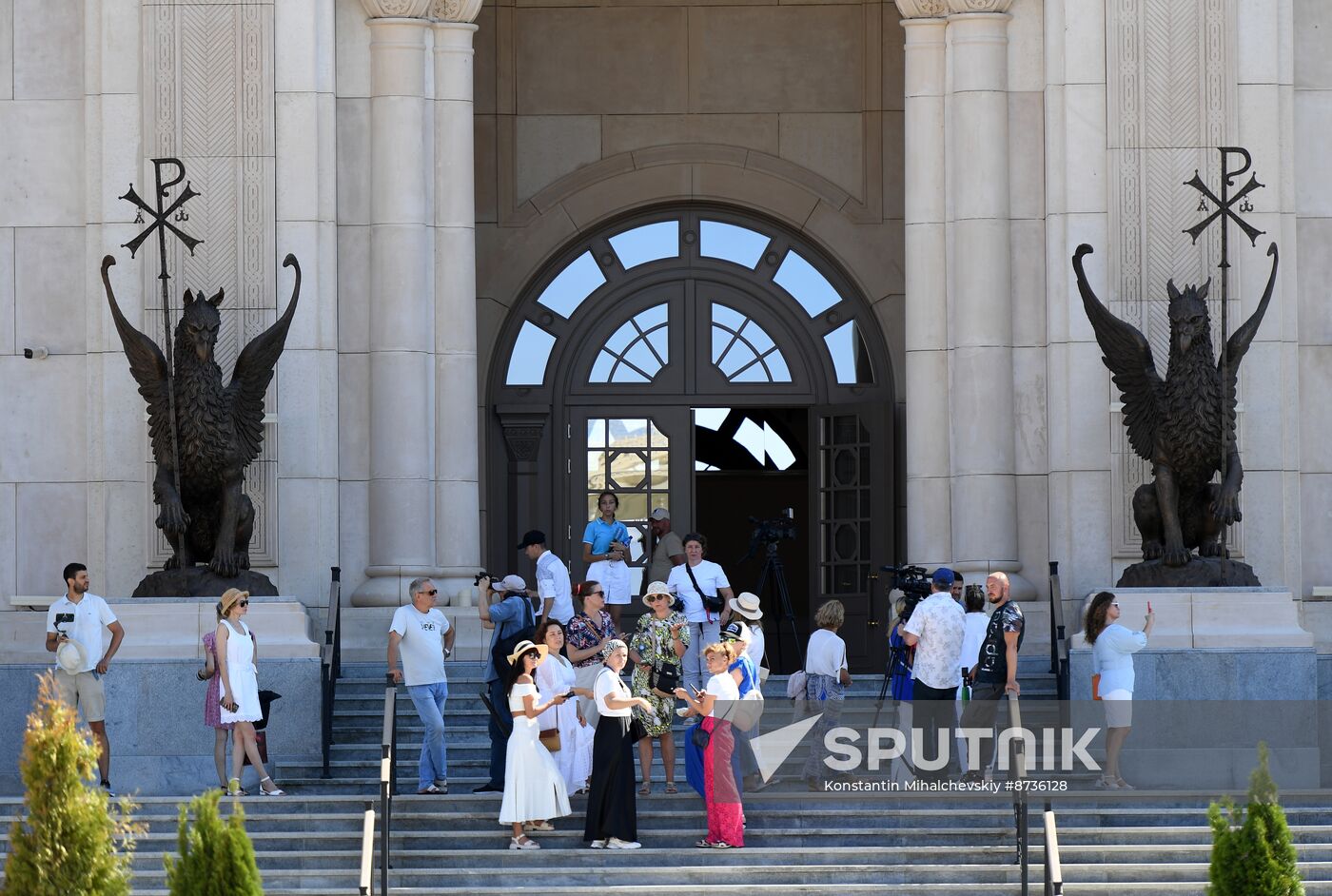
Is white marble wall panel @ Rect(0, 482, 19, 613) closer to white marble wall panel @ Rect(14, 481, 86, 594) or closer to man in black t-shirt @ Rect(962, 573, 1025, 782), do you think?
white marble wall panel @ Rect(14, 481, 86, 594)

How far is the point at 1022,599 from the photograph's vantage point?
2167cm

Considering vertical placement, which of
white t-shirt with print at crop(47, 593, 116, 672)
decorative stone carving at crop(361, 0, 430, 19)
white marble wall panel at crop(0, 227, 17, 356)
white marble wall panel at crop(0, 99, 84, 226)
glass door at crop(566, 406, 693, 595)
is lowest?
white t-shirt with print at crop(47, 593, 116, 672)

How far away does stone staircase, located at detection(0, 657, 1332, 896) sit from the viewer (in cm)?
1578

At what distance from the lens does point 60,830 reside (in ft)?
42.9

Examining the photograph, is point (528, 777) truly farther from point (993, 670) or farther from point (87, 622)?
point (87, 622)

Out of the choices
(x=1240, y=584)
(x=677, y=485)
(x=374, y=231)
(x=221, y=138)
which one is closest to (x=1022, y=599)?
(x=1240, y=584)

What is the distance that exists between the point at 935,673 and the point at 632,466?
8.87m

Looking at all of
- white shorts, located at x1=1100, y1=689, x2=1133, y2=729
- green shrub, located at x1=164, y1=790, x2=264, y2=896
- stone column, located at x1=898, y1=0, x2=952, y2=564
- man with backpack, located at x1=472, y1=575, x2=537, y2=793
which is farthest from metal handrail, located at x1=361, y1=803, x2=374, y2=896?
stone column, located at x1=898, y1=0, x2=952, y2=564

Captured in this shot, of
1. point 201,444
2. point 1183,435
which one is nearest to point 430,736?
point 201,444

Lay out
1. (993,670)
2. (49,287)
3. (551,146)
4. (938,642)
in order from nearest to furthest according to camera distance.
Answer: (993,670) < (938,642) < (49,287) < (551,146)

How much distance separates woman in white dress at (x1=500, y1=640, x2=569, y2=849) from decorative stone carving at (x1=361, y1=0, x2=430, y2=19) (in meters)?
7.95

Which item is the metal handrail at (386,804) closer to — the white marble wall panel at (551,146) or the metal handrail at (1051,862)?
the metal handrail at (1051,862)

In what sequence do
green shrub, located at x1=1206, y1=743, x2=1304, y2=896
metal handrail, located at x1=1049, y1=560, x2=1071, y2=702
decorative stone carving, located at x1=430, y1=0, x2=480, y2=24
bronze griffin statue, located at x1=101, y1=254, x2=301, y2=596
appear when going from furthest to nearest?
decorative stone carving, located at x1=430, y1=0, x2=480, y2=24, bronze griffin statue, located at x1=101, y1=254, x2=301, y2=596, metal handrail, located at x1=1049, y1=560, x2=1071, y2=702, green shrub, located at x1=1206, y1=743, x2=1304, y2=896

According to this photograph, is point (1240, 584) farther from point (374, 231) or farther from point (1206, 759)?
point (374, 231)
